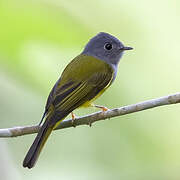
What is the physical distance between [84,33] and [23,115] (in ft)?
3.98

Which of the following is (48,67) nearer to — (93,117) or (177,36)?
(93,117)

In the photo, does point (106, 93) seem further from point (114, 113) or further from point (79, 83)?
point (114, 113)

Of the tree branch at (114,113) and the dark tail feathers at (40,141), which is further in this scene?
the dark tail feathers at (40,141)

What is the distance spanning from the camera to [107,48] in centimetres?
423

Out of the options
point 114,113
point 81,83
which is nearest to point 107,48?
point 81,83

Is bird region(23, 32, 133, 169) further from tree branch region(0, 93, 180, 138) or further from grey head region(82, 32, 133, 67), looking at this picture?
tree branch region(0, 93, 180, 138)

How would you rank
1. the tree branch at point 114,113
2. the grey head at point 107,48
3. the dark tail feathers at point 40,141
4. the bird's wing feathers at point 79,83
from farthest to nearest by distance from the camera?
the grey head at point 107,48 → the bird's wing feathers at point 79,83 → the dark tail feathers at point 40,141 → the tree branch at point 114,113

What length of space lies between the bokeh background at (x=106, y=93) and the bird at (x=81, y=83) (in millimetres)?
92

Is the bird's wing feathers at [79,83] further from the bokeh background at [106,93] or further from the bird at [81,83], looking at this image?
the bokeh background at [106,93]

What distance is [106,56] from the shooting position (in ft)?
13.7

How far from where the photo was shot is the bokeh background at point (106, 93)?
8.93 ft

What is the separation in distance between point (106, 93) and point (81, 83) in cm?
39

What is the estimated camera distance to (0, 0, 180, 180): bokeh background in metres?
2.72

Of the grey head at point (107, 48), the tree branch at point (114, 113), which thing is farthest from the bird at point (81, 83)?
the tree branch at point (114, 113)
